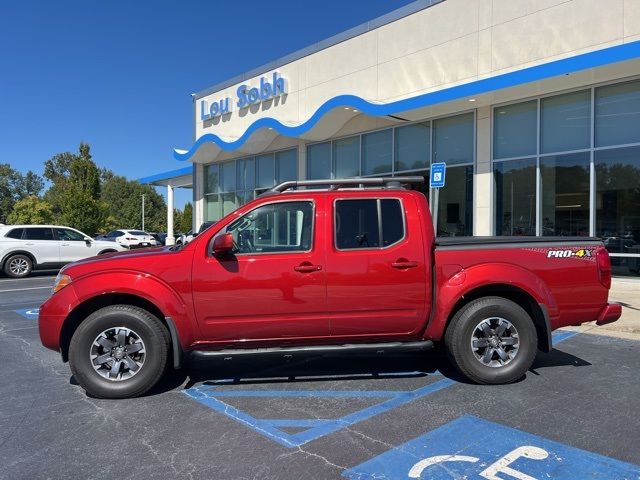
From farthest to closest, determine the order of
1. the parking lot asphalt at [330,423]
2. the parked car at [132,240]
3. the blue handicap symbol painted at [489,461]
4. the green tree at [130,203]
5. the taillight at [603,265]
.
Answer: the green tree at [130,203] < the parked car at [132,240] < the taillight at [603,265] < the parking lot asphalt at [330,423] < the blue handicap symbol painted at [489,461]

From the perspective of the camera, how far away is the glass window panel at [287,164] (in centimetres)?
1873

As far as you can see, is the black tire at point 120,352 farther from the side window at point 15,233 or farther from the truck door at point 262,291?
the side window at point 15,233

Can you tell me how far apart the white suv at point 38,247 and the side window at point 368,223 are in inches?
497

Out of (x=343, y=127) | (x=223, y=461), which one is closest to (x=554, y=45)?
(x=343, y=127)

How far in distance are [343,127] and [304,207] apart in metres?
12.1

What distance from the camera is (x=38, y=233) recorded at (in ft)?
51.3

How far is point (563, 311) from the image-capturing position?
4.91m

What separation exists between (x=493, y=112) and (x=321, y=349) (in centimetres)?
1015

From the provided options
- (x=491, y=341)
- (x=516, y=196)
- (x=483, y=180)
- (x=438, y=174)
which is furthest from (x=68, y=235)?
(x=491, y=341)

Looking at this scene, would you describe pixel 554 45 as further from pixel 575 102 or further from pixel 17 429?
pixel 17 429

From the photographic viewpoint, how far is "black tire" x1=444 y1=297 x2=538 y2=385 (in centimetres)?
479

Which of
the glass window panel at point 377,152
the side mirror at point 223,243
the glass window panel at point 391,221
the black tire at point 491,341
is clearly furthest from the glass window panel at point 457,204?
the side mirror at point 223,243

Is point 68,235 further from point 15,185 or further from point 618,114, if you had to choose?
point 15,185

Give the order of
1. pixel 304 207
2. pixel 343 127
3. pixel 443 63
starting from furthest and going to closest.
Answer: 1. pixel 343 127
2. pixel 443 63
3. pixel 304 207
